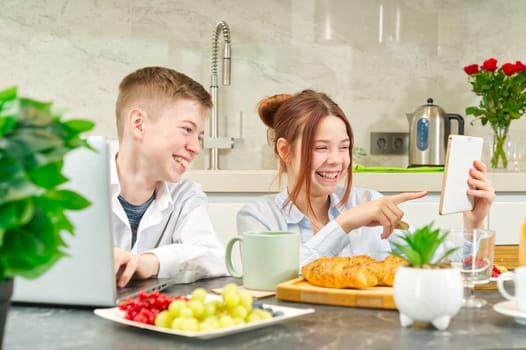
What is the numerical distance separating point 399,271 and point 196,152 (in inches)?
36.5

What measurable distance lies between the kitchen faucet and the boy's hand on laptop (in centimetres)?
192

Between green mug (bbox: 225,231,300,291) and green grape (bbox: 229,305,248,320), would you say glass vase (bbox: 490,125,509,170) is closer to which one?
green mug (bbox: 225,231,300,291)

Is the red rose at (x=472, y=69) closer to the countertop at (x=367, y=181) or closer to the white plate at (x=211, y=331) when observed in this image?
the countertop at (x=367, y=181)

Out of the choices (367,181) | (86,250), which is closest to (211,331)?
(86,250)

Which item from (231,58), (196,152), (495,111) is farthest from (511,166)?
(196,152)

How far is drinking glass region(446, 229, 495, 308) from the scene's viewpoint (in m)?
1.22

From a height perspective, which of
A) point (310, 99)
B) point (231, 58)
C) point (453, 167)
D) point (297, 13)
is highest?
point (297, 13)

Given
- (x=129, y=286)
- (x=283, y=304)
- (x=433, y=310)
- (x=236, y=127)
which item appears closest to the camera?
(x=433, y=310)

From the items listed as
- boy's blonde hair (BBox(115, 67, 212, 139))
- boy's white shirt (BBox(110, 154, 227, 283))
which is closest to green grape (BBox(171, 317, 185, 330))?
boy's white shirt (BBox(110, 154, 227, 283))

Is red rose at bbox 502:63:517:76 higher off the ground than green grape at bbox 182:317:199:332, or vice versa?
red rose at bbox 502:63:517:76

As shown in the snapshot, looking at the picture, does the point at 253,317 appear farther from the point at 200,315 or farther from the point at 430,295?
the point at 430,295

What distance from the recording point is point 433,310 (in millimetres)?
985

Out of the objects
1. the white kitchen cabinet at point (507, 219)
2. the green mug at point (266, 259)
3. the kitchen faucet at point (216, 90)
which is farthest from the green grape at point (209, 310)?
the kitchen faucet at point (216, 90)

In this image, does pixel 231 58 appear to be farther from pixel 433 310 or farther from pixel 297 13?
pixel 433 310
